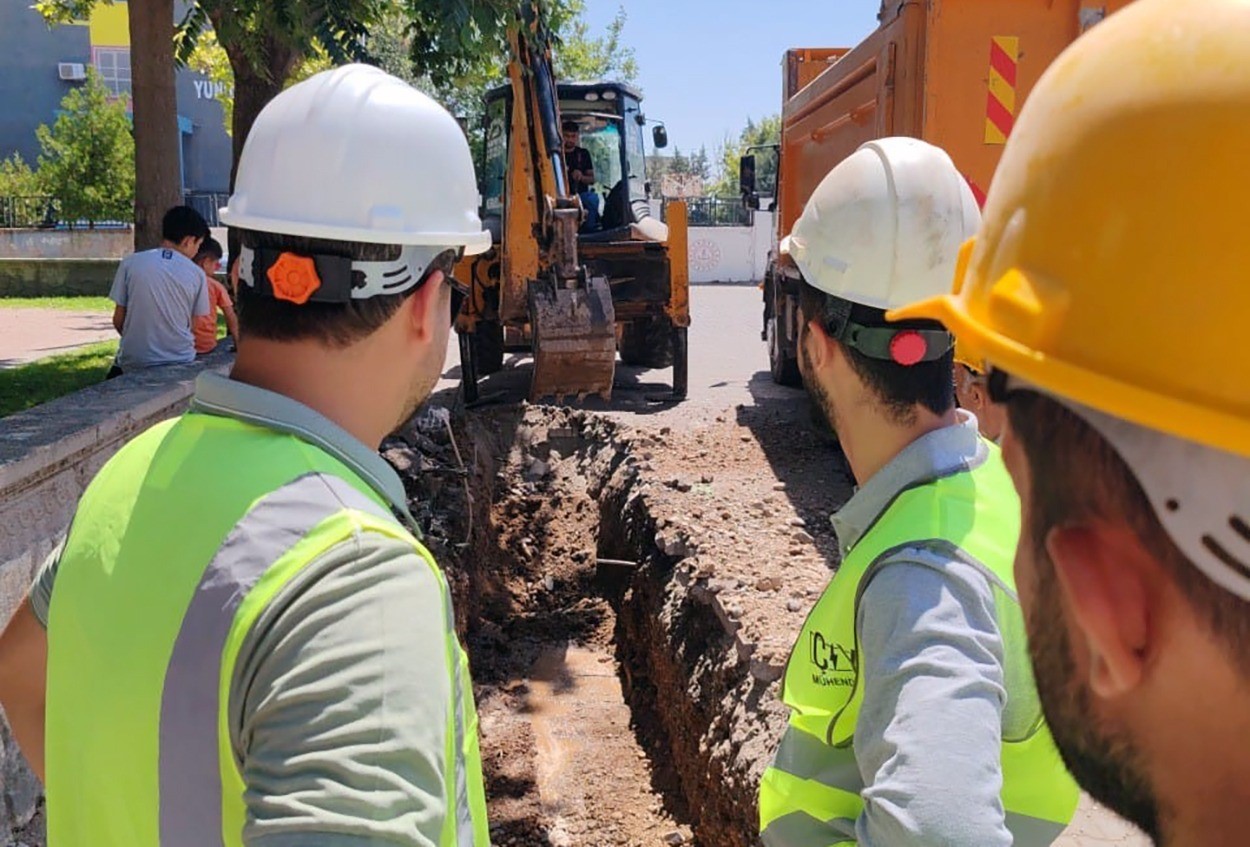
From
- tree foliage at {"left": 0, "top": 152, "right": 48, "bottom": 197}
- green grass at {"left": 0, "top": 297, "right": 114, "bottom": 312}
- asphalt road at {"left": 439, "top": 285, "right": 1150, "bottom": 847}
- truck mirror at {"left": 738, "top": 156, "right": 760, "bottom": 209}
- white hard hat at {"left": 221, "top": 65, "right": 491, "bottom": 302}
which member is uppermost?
tree foliage at {"left": 0, "top": 152, "right": 48, "bottom": 197}

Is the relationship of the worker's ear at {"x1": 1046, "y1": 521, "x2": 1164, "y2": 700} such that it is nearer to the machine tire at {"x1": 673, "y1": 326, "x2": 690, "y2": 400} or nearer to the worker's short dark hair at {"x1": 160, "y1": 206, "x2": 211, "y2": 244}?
the worker's short dark hair at {"x1": 160, "y1": 206, "x2": 211, "y2": 244}

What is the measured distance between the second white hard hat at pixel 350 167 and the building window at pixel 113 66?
45631 millimetres

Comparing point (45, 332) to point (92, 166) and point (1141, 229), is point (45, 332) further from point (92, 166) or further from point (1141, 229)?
point (1141, 229)

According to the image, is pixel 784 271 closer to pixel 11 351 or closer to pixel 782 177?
pixel 782 177

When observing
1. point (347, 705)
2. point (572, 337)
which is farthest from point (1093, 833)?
point (572, 337)

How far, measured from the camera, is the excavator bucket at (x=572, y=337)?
9492 mm

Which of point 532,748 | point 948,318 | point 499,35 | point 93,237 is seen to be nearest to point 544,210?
point 499,35

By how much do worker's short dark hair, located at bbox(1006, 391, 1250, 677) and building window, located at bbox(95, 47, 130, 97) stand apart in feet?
153

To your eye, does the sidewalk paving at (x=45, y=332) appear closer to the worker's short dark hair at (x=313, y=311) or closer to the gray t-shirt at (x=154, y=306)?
the gray t-shirt at (x=154, y=306)

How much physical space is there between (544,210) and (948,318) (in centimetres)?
919

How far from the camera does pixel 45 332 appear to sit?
15445 millimetres

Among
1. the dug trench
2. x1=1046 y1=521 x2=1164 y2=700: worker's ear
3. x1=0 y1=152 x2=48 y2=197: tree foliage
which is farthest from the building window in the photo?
x1=1046 y1=521 x2=1164 y2=700: worker's ear

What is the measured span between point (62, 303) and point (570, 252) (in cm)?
1538

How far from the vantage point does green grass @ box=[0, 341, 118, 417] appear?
7.53m
